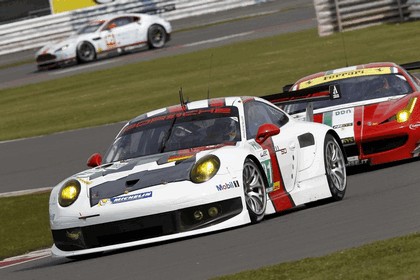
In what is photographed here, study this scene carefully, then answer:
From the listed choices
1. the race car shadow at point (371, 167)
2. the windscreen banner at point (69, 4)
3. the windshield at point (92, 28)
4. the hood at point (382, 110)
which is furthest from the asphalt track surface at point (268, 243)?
the windscreen banner at point (69, 4)

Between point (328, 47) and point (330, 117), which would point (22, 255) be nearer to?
point (330, 117)

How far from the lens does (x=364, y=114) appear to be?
597 inches

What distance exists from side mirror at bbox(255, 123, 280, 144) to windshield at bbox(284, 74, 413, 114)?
14.1 ft

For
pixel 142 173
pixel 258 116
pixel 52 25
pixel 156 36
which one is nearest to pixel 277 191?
pixel 258 116

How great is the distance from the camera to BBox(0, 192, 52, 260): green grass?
12.8 m

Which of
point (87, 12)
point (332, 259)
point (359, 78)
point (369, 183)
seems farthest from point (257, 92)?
point (87, 12)

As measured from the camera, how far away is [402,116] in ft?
49.5

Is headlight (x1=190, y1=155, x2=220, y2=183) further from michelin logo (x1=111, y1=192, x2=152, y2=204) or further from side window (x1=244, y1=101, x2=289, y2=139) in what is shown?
side window (x1=244, y1=101, x2=289, y2=139)

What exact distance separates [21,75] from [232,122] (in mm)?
28273

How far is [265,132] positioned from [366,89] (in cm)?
483

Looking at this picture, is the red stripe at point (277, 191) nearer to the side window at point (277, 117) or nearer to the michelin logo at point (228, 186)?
the side window at point (277, 117)

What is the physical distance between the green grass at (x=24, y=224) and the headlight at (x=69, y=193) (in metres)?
1.89

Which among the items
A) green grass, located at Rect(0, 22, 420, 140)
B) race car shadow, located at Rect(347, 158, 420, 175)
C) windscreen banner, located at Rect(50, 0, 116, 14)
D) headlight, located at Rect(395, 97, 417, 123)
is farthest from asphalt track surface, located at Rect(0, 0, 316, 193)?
headlight, located at Rect(395, 97, 417, 123)

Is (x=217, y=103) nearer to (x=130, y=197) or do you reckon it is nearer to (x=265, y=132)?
(x=265, y=132)
